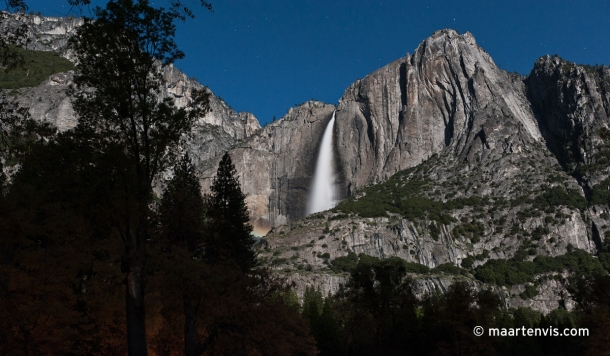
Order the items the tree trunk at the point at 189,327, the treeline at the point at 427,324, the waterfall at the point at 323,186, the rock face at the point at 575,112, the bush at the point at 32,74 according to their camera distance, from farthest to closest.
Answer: the bush at the point at 32,74
the waterfall at the point at 323,186
the rock face at the point at 575,112
the treeline at the point at 427,324
the tree trunk at the point at 189,327

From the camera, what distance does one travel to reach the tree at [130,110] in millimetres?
15852

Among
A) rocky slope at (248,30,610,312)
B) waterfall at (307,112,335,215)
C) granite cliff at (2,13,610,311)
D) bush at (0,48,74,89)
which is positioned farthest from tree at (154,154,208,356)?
bush at (0,48,74,89)

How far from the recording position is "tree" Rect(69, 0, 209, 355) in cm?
1585

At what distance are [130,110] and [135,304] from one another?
20.8ft

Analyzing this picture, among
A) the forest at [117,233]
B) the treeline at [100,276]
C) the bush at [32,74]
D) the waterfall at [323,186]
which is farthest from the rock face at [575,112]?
the bush at [32,74]

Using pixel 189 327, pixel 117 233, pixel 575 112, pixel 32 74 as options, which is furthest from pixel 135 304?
pixel 32 74

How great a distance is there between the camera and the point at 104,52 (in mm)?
16391

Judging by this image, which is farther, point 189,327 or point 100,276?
point 100,276

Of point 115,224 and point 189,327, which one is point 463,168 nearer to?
point 189,327

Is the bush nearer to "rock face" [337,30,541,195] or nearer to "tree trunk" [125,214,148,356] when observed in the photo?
"rock face" [337,30,541,195]

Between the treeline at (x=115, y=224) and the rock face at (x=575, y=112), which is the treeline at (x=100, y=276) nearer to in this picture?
the treeline at (x=115, y=224)

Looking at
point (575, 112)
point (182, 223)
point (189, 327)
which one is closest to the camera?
point (189, 327)

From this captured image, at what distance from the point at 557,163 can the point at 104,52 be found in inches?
5489

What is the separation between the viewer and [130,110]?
16.4 m
